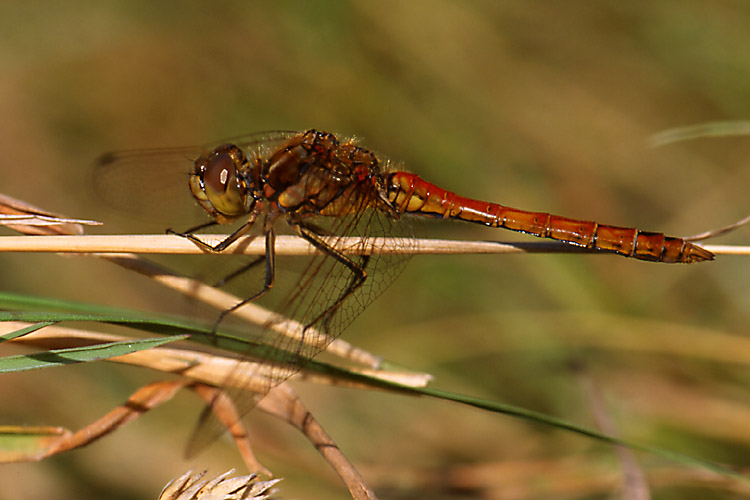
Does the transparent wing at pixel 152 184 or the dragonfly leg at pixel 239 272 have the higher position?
the transparent wing at pixel 152 184

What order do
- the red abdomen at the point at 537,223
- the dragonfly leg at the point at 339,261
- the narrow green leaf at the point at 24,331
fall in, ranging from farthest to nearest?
the red abdomen at the point at 537,223 < the dragonfly leg at the point at 339,261 < the narrow green leaf at the point at 24,331

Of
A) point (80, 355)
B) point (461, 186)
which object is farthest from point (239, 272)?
point (461, 186)

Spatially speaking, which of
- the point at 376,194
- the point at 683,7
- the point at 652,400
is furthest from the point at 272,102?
the point at 652,400

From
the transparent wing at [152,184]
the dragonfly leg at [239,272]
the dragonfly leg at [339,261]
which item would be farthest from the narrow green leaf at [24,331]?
the transparent wing at [152,184]

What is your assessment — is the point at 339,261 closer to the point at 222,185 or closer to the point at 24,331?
the point at 222,185

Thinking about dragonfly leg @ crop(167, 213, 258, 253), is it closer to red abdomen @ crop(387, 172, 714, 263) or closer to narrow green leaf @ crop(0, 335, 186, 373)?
narrow green leaf @ crop(0, 335, 186, 373)

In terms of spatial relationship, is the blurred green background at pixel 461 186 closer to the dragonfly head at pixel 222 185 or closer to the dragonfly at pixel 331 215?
the dragonfly at pixel 331 215
